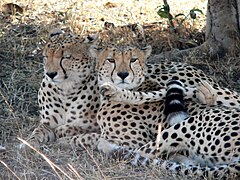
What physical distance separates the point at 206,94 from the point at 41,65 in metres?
1.88

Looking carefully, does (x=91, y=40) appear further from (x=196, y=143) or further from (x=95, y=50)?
(x=196, y=143)

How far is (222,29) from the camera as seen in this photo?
6.18m

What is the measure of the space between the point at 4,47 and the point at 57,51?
1683 mm

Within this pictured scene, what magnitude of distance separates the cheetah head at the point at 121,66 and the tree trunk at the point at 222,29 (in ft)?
4.60

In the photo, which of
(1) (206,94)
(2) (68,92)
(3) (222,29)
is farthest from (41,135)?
(3) (222,29)

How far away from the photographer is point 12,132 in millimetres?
5047

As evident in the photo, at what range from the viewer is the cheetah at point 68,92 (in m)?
4.93

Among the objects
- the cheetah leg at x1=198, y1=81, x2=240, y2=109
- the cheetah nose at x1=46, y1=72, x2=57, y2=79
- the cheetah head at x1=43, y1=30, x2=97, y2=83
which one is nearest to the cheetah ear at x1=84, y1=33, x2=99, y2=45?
the cheetah head at x1=43, y1=30, x2=97, y2=83

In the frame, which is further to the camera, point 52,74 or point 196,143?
point 52,74

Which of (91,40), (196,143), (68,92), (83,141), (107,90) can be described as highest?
(91,40)

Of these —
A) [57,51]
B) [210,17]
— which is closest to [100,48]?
[57,51]

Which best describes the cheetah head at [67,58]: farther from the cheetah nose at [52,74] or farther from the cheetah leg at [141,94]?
the cheetah leg at [141,94]

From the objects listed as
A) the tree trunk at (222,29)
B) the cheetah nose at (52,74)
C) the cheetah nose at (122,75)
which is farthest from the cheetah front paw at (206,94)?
the tree trunk at (222,29)

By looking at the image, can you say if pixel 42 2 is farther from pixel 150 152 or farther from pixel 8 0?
pixel 150 152
